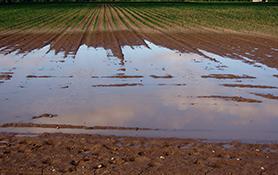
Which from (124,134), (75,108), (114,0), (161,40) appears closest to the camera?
(124,134)

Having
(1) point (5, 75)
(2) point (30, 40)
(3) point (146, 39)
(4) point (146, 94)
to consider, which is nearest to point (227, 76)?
(4) point (146, 94)

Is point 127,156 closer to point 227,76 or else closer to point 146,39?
point 227,76

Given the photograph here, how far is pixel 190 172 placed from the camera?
6711mm

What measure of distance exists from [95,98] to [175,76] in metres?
3.64

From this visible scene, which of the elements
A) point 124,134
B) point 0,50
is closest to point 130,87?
point 124,134

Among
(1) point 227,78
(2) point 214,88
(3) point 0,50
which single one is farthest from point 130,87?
(3) point 0,50

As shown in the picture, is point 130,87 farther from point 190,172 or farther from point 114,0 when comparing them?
point 114,0

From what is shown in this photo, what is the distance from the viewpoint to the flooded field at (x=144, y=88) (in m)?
9.27

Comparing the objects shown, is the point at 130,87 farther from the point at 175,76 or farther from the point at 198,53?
the point at 198,53

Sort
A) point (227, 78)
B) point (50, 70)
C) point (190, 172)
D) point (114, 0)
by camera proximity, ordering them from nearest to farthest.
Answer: point (190, 172)
point (227, 78)
point (50, 70)
point (114, 0)

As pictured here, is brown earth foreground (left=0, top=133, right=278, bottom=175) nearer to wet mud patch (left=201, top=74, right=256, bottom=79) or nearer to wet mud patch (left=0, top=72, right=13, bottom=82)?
wet mud patch (left=0, top=72, right=13, bottom=82)

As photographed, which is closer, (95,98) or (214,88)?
(95,98)

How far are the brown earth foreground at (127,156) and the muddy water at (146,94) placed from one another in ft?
2.03

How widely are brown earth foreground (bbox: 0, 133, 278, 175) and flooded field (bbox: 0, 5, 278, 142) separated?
0.59 m
